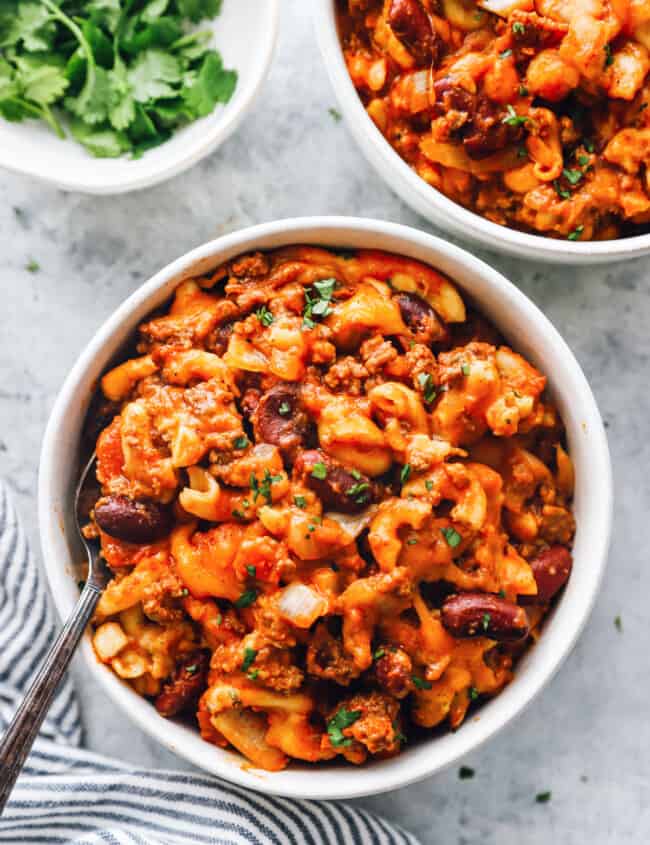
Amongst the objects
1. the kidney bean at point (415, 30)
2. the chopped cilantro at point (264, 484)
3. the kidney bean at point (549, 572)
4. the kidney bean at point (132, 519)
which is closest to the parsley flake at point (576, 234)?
the kidney bean at point (415, 30)

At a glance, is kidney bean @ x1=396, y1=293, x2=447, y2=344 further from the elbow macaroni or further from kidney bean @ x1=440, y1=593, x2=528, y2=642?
kidney bean @ x1=440, y1=593, x2=528, y2=642

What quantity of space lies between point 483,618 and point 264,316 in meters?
0.90

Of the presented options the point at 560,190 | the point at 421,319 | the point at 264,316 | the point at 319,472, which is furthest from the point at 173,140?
the point at 319,472

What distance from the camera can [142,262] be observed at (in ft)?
11.0

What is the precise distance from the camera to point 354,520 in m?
2.55

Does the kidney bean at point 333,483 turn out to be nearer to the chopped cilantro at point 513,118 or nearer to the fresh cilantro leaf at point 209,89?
the chopped cilantro at point 513,118

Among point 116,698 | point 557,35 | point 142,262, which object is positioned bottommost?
point 116,698

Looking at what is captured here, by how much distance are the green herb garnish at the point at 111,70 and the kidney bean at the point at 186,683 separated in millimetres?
1492

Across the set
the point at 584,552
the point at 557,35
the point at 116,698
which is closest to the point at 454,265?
the point at 557,35

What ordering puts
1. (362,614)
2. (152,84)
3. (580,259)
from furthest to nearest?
1. (152,84)
2. (580,259)
3. (362,614)

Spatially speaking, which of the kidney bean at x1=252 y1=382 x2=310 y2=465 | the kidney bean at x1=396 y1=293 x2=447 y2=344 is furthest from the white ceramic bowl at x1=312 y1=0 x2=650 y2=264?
the kidney bean at x1=252 y1=382 x2=310 y2=465

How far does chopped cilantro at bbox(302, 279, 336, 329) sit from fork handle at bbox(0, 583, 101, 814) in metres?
0.89

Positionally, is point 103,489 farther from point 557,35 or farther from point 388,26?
point 557,35

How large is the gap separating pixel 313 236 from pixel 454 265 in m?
0.37
